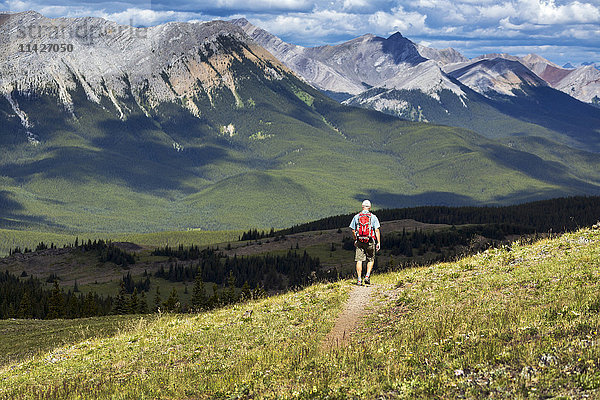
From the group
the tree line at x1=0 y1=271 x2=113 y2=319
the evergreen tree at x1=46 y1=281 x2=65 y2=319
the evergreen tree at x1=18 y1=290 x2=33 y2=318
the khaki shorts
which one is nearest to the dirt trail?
the khaki shorts

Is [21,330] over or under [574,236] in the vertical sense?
under

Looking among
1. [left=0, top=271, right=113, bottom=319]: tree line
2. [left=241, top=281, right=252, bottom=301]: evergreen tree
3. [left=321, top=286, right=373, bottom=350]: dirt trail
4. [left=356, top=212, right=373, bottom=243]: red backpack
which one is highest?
[left=356, top=212, right=373, bottom=243]: red backpack

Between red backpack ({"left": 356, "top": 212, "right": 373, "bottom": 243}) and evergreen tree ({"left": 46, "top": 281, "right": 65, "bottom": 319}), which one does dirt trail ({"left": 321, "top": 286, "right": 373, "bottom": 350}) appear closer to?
red backpack ({"left": 356, "top": 212, "right": 373, "bottom": 243})

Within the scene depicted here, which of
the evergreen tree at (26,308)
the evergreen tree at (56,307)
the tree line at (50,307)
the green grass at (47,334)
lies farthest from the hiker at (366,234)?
the evergreen tree at (26,308)

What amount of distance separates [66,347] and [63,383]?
11.2m

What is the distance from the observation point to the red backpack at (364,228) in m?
35.1

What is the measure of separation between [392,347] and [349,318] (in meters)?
6.63

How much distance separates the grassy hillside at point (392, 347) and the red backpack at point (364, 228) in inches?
120

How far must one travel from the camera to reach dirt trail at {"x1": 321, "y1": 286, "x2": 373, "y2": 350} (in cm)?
2541

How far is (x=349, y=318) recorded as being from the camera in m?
29.0

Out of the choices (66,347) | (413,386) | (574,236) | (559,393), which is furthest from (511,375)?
(66,347)

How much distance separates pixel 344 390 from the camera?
19109mm

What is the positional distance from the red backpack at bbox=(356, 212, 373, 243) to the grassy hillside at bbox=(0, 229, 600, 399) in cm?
306

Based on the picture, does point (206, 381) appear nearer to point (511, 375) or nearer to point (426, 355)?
point (426, 355)
